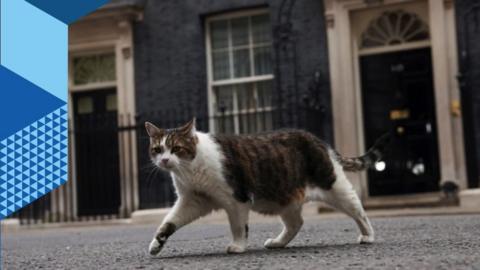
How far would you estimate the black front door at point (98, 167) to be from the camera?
17.3m

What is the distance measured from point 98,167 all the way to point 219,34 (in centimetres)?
368

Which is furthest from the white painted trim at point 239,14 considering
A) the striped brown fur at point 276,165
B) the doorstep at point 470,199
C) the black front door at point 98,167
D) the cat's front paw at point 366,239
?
the cat's front paw at point 366,239

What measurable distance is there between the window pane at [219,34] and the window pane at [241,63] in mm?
311

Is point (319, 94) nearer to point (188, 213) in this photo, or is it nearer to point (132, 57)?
point (132, 57)

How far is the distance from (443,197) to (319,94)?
3071 millimetres

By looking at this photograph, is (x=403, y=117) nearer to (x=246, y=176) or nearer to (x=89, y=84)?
(x=89, y=84)

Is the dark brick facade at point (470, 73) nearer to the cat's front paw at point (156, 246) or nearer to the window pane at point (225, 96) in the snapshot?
the window pane at point (225, 96)

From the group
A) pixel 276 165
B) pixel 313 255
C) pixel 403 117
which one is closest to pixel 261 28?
pixel 403 117

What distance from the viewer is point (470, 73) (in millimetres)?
14945

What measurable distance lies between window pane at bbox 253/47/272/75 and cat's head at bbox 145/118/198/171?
11.0m

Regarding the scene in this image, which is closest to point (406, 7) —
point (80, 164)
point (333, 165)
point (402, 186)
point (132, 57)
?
point (402, 186)

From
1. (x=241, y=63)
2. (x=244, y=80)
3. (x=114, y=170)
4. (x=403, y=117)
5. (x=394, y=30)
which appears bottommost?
(x=114, y=170)

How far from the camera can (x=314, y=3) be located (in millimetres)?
16172

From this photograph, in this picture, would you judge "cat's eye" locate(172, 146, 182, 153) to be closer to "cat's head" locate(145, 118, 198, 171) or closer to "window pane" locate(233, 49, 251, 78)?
"cat's head" locate(145, 118, 198, 171)
